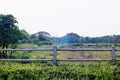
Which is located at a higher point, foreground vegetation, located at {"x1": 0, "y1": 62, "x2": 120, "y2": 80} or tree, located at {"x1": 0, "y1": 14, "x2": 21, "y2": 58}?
tree, located at {"x1": 0, "y1": 14, "x2": 21, "y2": 58}

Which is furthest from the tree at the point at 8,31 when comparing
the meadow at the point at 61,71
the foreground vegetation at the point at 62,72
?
the foreground vegetation at the point at 62,72

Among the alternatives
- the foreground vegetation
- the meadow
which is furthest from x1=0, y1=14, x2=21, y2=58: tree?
the foreground vegetation

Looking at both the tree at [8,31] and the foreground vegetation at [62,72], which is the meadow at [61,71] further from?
the tree at [8,31]

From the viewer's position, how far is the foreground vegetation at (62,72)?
44.0 feet

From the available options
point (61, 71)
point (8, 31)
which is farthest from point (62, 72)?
point (8, 31)

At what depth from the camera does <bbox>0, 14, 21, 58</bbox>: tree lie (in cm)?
2228

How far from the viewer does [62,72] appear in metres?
13.8

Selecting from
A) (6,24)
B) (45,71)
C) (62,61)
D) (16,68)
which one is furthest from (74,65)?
(6,24)

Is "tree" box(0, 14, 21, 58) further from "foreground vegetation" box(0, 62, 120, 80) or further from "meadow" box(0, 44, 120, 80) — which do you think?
"foreground vegetation" box(0, 62, 120, 80)

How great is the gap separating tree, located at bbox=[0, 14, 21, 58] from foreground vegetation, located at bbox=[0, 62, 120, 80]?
737cm

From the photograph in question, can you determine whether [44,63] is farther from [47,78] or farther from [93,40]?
[93,40]

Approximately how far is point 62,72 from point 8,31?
9.73 metres

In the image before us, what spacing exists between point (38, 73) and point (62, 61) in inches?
74.6

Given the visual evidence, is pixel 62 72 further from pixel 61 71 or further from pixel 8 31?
pixel 8 31
